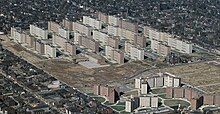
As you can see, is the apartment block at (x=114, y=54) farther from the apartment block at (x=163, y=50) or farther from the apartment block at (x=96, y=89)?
the apartment block at (x=96, y=89)

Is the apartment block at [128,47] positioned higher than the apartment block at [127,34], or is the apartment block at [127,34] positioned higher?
the apartment block at [127,34]

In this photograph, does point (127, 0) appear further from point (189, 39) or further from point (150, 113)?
point (150, 113)

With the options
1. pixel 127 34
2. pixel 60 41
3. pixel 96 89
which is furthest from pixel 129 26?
pixel 96 89

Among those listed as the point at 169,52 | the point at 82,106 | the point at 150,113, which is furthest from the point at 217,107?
the point at 169,52

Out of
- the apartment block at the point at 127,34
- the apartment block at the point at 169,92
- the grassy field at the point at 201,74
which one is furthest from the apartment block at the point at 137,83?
the apartment block at the point at 127,34

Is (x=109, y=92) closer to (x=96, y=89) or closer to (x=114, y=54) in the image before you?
(x=96, y=89)
